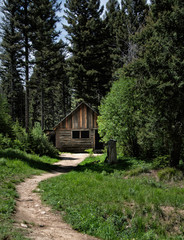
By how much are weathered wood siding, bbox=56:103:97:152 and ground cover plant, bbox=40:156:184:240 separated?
677 inches

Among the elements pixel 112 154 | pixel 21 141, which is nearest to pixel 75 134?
pixel 21 141

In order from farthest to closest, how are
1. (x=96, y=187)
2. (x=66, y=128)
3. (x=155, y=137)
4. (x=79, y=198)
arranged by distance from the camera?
1. (x=66, y=128)
2. (x=155, y=137)
3. (x=96, y=187)
4. (x=79, y=198)

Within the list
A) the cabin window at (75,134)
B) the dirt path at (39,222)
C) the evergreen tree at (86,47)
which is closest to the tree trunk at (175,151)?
the dirt path at (39,222)

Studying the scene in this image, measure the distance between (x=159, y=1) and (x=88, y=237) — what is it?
1121 centimetres

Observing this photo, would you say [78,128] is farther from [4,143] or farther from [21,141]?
[4,143]

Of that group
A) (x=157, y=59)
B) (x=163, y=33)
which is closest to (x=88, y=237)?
(x=157, y=59)

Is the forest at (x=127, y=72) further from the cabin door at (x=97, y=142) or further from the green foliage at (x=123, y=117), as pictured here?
the cabin door at (x=97, y=142)

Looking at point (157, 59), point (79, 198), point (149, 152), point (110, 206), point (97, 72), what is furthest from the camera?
point (97, 72)

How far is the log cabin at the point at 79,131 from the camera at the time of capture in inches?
1013

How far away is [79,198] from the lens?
645 cm

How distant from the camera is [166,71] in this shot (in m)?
9.91

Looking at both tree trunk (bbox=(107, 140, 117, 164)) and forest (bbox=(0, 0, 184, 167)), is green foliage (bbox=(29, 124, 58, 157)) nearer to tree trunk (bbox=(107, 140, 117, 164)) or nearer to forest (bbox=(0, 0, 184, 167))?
forest (bbox=(0, 0, 184, 167))

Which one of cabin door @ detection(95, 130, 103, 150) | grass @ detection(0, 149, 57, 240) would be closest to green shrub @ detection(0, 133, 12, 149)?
A: grass @ detection(0, 149, 57, 240)

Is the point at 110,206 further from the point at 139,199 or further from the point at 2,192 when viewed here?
the point at 2,192
